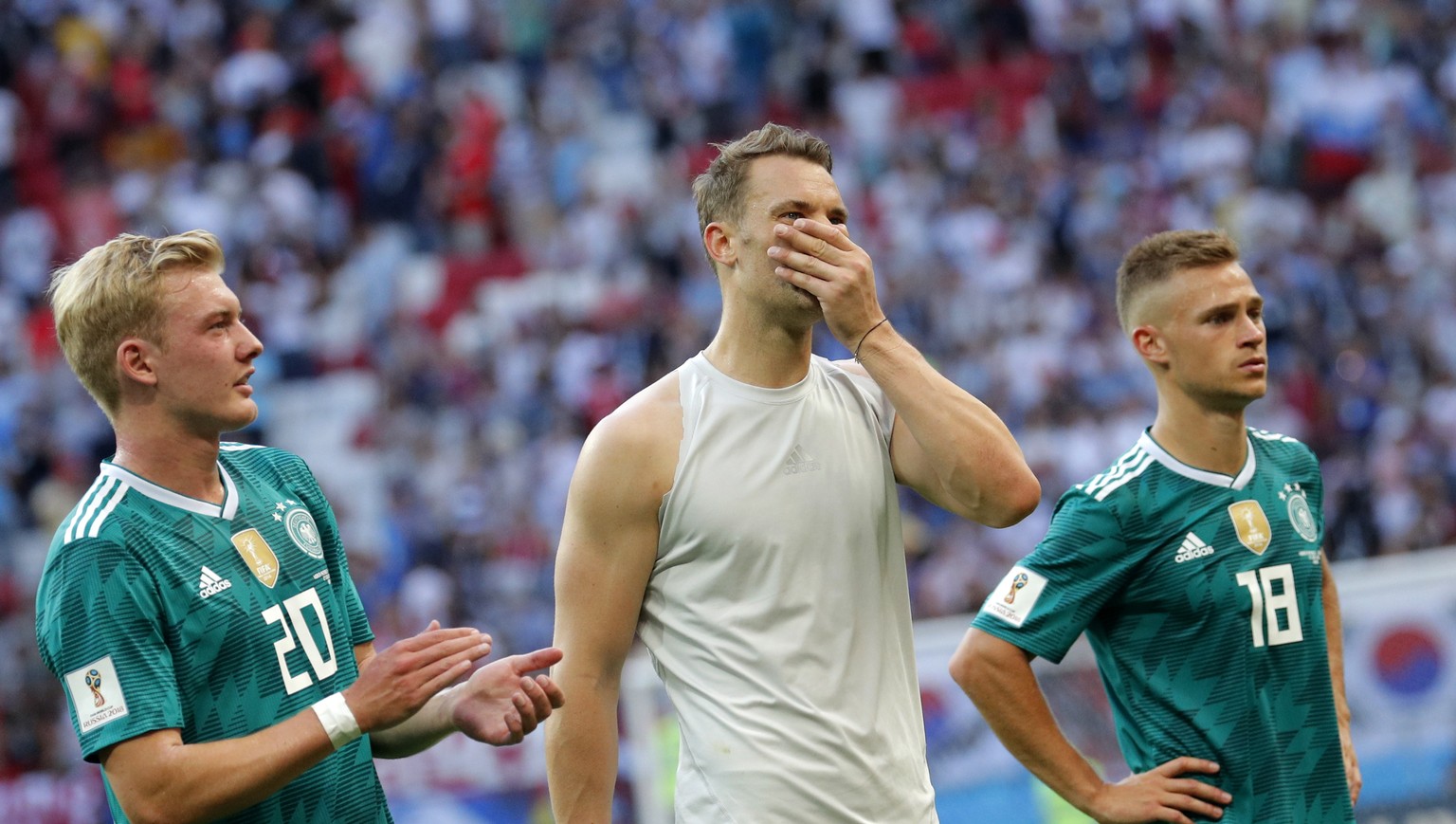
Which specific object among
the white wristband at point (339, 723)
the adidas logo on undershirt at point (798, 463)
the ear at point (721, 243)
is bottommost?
the white wristband at point (339, 723)

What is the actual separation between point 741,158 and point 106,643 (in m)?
1.82

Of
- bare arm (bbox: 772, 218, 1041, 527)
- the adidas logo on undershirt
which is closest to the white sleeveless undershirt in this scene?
the adidas logo on undershirt

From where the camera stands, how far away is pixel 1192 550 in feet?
14.5

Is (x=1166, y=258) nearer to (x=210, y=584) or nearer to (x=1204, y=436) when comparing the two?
(x=1204, y=436)

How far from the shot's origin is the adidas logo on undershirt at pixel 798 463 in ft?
12.5

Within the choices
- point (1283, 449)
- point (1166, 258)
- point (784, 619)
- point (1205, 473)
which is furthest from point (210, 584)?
point (1283, 449)

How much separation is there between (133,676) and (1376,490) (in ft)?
33.2

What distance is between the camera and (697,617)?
12.4ft

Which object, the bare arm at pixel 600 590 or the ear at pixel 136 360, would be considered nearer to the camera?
the ear at pixel 136 360

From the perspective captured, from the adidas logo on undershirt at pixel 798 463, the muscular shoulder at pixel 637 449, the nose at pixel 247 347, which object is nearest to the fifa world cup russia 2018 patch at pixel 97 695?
the nose at pixel 247 347

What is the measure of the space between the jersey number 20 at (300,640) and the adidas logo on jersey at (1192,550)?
2.26 metres

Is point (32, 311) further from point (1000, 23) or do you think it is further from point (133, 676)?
point (133, 676)

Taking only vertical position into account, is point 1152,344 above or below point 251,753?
above

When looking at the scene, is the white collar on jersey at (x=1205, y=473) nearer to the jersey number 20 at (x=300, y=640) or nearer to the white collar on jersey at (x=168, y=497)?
the jersey number 20 at (x=300, y=640)
